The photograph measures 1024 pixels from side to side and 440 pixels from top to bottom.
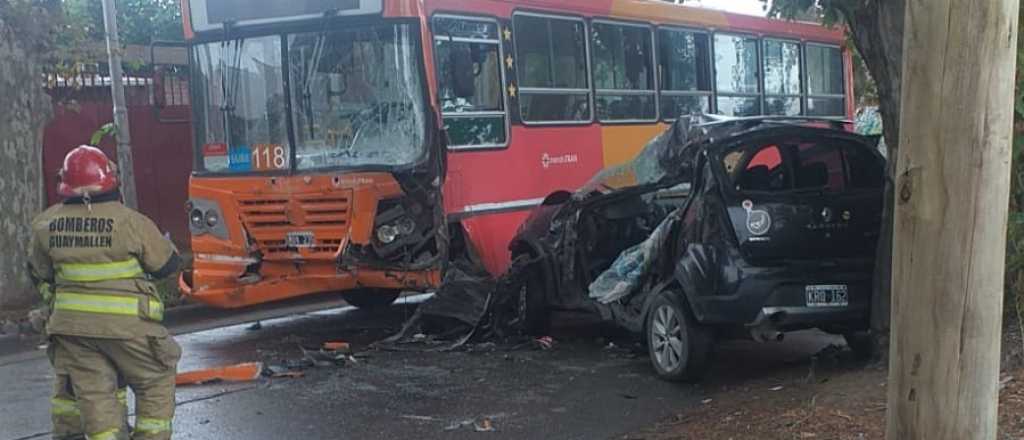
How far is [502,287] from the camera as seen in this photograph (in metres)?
8.80

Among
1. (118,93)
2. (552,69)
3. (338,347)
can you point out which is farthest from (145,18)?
(338,347)

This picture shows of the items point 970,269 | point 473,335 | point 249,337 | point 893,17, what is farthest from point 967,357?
point 249,337

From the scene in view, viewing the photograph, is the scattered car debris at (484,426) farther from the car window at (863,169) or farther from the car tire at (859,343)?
the car window at (863,169)

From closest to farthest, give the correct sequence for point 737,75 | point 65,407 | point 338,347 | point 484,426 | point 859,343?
point 65,407
point 484,426
point 859,343
point 338,347
point 737,75

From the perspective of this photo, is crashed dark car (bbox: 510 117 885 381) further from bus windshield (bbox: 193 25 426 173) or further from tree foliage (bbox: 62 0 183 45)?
tree foliage (bbox: 62 0 183 45)

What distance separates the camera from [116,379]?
4961 mm

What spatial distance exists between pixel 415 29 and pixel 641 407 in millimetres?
3877

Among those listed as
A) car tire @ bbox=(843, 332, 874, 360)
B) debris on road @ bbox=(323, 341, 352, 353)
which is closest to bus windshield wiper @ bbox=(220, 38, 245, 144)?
debris on road @ bbox=(323, 341, 352, 353)

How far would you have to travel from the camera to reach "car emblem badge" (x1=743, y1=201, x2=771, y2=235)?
6.61 meters

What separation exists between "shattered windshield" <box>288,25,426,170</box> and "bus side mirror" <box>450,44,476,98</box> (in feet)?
1.34

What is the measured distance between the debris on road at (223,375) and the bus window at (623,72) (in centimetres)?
487

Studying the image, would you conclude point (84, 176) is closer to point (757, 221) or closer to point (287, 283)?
point (757, 221)

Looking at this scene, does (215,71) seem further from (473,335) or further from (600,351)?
(600,351)

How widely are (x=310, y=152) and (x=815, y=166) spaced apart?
14.4 ft
